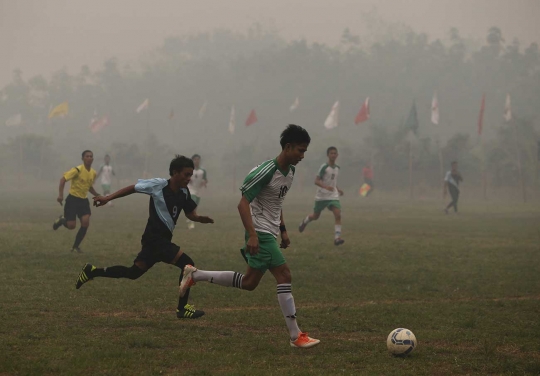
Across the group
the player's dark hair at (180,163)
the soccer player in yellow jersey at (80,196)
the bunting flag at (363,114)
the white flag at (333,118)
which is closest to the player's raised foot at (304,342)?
the player's dark hair at (180,163)

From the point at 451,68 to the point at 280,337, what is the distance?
119m

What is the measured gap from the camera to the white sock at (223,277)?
7746 millimetres

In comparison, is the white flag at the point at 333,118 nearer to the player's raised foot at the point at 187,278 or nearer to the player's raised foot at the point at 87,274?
the player's raised foot at the point at 87,274

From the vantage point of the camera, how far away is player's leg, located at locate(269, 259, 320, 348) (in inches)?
282

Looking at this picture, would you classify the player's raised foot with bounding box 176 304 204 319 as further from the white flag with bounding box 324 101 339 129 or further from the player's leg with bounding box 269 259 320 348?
the white flag with bounding box 324 101 339 129

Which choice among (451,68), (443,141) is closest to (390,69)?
(451,68)

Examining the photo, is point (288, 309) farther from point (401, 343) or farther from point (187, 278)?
point (187, 278)

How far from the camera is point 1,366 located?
20.1 ft

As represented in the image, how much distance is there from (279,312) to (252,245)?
243cm

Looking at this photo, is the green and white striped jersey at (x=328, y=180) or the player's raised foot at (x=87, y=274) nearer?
the player's raised foot at (x=87, y=274)

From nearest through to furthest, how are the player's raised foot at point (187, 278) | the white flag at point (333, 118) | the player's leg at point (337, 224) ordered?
the player's raised foot at point (187, 278) → the player's leg at point (337, 224) → the white flag at point (333, 118)

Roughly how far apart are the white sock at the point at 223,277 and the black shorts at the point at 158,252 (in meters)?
0.67

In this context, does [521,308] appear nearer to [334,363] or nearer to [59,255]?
[334,363]

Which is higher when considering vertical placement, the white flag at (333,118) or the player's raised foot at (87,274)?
→ the white flag at (333,118)
